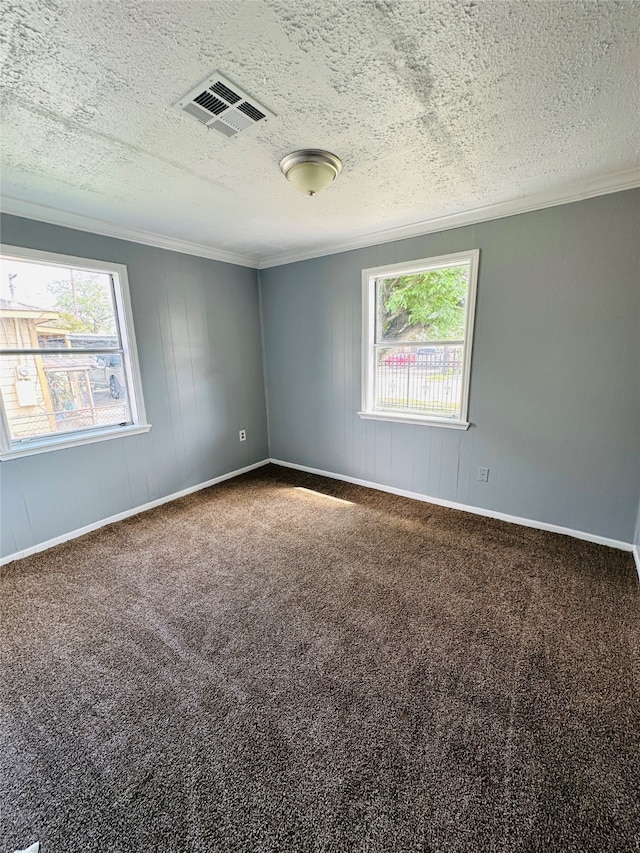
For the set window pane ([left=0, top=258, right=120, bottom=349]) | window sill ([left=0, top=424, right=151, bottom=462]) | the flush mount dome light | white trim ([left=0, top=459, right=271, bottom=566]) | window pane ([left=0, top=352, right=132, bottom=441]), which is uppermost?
the flush mount dome light

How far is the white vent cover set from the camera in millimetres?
1307

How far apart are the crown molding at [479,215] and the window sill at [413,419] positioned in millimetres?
1569

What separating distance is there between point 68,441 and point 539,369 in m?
3.67

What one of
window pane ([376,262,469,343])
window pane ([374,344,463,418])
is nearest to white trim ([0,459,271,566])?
window pane ([374,344,463,418])

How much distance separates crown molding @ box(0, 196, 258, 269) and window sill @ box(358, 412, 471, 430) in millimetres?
2233

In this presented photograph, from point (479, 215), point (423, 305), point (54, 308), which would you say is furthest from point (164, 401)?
point (479, 215)

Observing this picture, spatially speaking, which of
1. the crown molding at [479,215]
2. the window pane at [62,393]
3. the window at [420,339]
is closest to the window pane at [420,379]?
the window at [420,339]

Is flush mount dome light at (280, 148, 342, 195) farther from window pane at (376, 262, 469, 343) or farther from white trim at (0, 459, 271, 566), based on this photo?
white trim at (0, 459, 271, 566)

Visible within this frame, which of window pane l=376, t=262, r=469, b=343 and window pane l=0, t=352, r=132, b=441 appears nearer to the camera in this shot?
window pane l=0, t=352, r=132, b=441

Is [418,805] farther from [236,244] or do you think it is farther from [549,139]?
[236,244]

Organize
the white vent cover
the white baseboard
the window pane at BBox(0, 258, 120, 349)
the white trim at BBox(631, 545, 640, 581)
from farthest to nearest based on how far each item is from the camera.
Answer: the white baseboard
the window pane at BBox(0, 258, 120, 349)
the white trim at BBox(631, 545, 640, 581)
the white vent cover

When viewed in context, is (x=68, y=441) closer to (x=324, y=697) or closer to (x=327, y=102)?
(x=324, y=697)

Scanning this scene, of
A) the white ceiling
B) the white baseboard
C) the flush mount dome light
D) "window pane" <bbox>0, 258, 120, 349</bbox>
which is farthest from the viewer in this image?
the white baseboard

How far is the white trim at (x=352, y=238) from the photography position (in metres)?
2.17
